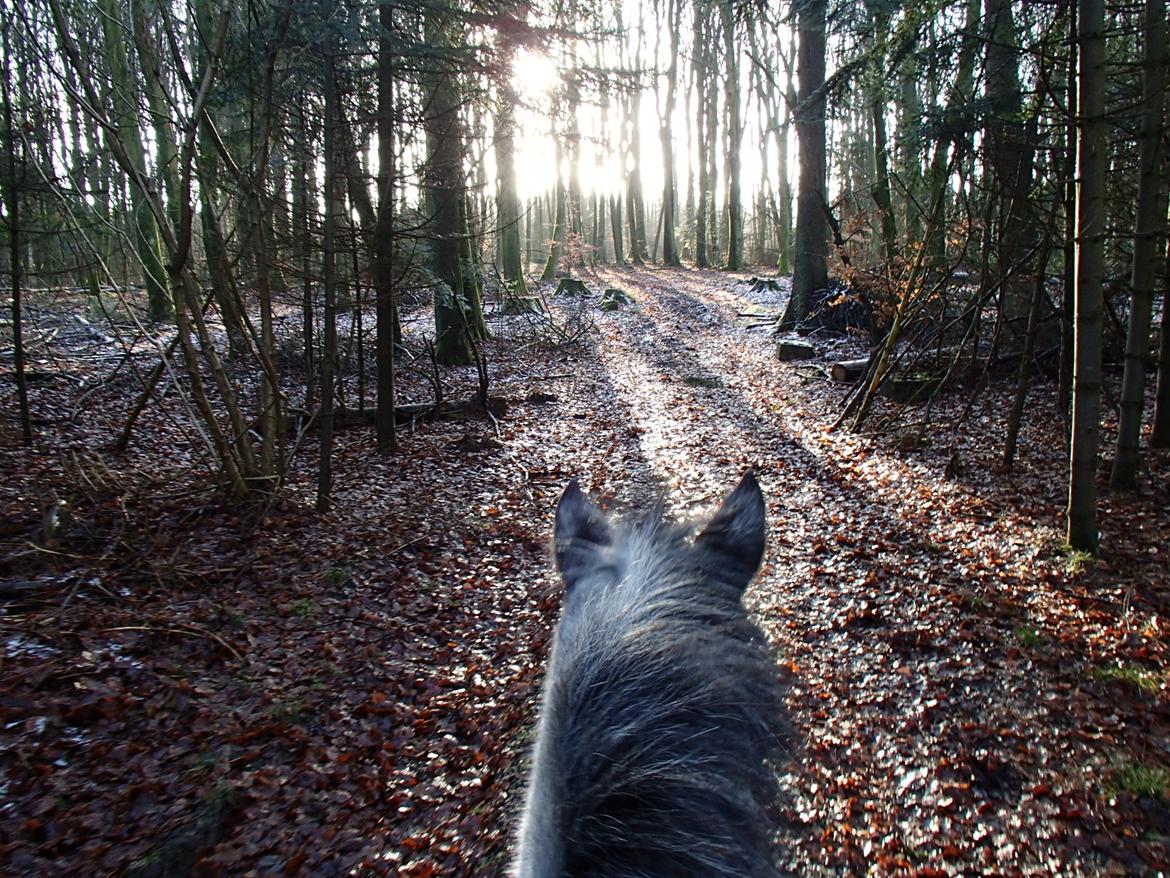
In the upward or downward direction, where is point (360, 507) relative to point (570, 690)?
downward

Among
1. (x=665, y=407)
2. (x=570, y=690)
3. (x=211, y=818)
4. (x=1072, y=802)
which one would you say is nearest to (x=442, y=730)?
(x=211, y=818)

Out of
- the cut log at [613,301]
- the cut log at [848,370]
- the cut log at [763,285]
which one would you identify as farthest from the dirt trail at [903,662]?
the cut log at [763,285]

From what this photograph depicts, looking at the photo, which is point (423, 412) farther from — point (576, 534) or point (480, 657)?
point (576, 534)

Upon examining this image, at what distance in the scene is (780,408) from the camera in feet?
32.6

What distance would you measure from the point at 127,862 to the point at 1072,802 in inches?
158

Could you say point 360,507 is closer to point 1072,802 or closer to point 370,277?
point 370,277

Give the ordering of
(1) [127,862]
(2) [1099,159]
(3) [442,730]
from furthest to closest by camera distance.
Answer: (2) [1099,159] → (3) [442,730] → (1) [127,862]

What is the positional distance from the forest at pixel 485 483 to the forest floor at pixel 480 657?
2 cm

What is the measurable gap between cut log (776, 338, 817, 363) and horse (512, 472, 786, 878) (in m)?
11.7

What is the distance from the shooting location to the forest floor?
111 inches

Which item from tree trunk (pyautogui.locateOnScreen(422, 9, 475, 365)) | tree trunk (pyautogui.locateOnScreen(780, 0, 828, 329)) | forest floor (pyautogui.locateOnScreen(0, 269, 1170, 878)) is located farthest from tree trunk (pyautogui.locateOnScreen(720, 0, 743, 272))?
forest floor (pyautogui.locateOnScreen(0, 269, 1170, 878))

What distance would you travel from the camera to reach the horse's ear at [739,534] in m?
1.70

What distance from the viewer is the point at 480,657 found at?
171 inches

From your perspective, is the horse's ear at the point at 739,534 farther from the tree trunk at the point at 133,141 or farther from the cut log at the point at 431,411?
the cut log at the point at 431,411
